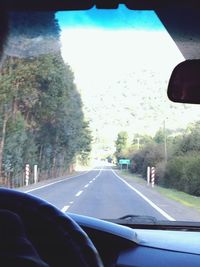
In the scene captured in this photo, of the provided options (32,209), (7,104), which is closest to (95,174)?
(7,104)

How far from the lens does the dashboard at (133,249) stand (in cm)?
295

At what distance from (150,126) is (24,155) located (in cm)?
310

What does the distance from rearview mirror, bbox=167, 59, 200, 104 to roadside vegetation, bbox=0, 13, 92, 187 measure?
3.00ft

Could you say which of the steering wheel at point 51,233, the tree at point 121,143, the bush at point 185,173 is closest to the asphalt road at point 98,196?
the bush at point 185,173

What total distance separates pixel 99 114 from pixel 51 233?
107 inches

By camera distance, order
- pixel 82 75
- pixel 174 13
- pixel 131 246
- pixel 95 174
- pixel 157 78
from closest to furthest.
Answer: pixel 131 246 < pixel 174 13 < pixel 157 78 < pixel 82 75 < pixel 95 174

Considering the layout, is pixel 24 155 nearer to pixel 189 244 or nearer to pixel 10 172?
→ pixel 10 172

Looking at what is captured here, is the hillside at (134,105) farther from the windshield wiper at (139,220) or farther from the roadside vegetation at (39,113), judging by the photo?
the windshield wiper at (139,220)

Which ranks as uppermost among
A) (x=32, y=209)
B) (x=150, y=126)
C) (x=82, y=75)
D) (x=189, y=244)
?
(x=82, y=75)

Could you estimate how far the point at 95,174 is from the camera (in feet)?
27.6

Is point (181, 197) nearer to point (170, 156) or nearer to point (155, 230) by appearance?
point (170, 156)

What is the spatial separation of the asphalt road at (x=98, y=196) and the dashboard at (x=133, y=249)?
2615 millimetres

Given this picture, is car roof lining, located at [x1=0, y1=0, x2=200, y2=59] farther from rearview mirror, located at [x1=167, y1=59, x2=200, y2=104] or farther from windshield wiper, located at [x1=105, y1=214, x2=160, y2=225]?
windshield wiper, located at [x1=105, y1=214, x2=160, y2=225]

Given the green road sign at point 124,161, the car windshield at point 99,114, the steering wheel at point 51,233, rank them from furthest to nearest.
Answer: the green road sign at point 124,161 → the car windshield at point 99,114 → the steering wheel at point 51,233
